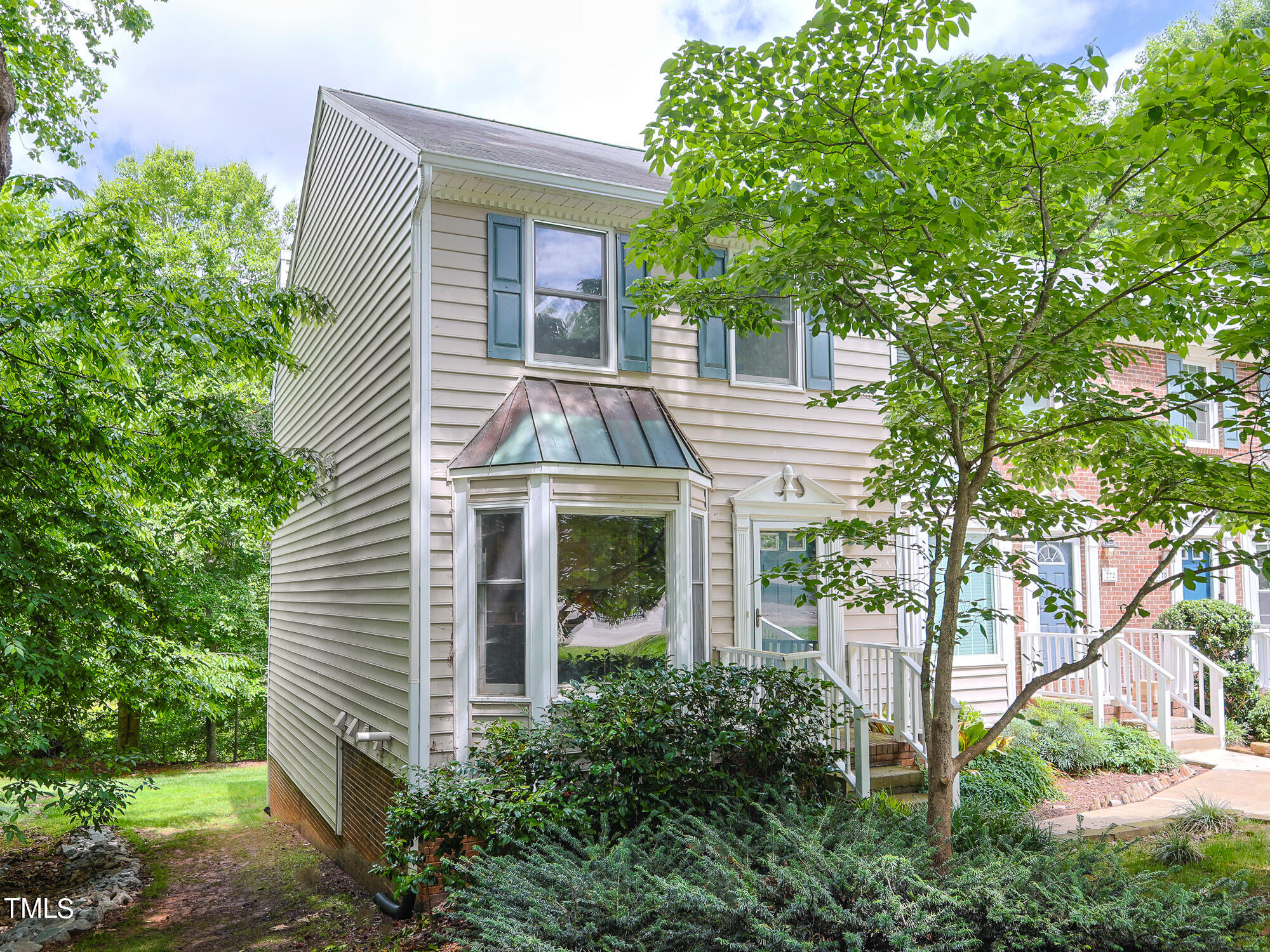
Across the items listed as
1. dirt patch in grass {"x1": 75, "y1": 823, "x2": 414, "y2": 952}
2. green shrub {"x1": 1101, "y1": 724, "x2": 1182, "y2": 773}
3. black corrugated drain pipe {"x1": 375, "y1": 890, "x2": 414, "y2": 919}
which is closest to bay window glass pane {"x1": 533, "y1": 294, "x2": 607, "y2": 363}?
black corrugated drain pipe {"x1": 375, "y1": 890, "x2": 414, "y2": 919}

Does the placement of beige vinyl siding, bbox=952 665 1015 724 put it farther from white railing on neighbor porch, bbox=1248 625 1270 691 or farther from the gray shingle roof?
the gray shingle roof

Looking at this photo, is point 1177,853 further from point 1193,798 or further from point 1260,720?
point 1260,720

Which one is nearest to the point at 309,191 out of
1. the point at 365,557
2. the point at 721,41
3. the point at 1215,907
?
the point at 365,557

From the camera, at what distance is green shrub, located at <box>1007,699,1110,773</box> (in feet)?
30.4

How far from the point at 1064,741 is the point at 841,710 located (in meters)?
3.34

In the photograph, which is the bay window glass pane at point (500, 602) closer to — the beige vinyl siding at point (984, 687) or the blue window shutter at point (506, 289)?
the blue window shutter at point (506, 289)

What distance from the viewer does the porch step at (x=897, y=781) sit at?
7664 millimetres

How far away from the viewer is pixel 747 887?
4.37 metres

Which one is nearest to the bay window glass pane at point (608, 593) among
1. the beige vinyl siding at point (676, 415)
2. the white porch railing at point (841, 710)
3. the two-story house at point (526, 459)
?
the two-story house at point (526, 459)

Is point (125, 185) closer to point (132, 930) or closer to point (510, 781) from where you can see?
point (132, 930)

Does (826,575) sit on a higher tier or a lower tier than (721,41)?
lower

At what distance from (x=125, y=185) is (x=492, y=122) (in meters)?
16.4

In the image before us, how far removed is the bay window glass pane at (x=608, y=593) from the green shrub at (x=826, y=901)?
7.47ft

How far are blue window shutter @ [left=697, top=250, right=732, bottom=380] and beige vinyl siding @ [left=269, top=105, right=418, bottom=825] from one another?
2.83 metres
